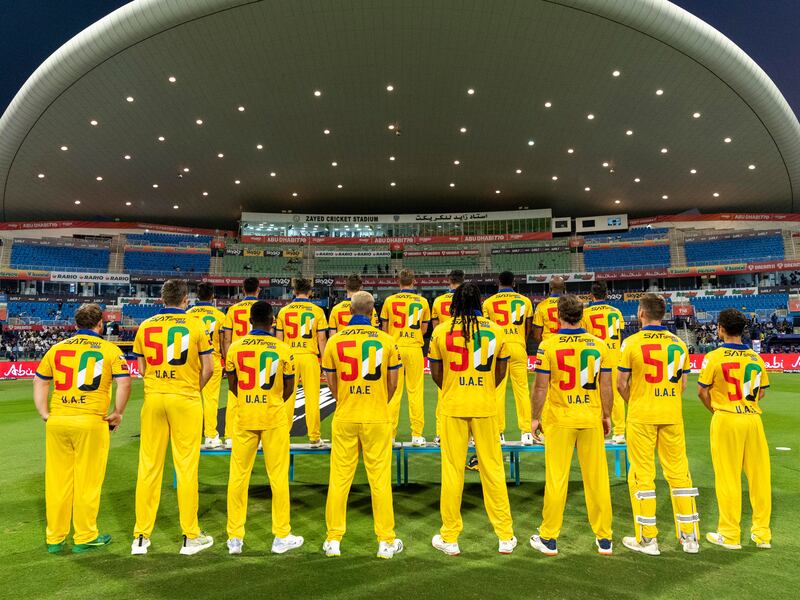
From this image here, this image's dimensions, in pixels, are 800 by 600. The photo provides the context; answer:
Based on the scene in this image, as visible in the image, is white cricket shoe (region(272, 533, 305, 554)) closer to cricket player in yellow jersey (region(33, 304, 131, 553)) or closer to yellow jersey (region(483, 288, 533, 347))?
cricket player in yellow jersey (region(33, 304, 131, 553))

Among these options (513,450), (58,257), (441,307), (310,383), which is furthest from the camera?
(58,257)

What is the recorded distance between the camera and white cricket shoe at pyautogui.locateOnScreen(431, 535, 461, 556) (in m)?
4.23

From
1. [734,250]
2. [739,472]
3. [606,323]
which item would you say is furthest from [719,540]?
[734,250]

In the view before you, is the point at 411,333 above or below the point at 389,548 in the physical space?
above

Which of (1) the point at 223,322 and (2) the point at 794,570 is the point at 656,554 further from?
(1) the point at 223,322

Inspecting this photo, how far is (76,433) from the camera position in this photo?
14.4 feet

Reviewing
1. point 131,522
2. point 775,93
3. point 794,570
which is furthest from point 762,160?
point 131,522

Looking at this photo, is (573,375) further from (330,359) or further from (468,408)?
(330,359)

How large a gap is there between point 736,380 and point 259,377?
15.3 feet

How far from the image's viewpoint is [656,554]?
13.8 feet

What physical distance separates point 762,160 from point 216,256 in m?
43.9

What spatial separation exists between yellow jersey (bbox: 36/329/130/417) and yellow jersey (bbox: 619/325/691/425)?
5.07 metres

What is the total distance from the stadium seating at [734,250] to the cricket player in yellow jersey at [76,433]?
44760mm

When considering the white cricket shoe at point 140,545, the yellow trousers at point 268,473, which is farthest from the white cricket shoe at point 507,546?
the white cricket shoe at point 140,545
